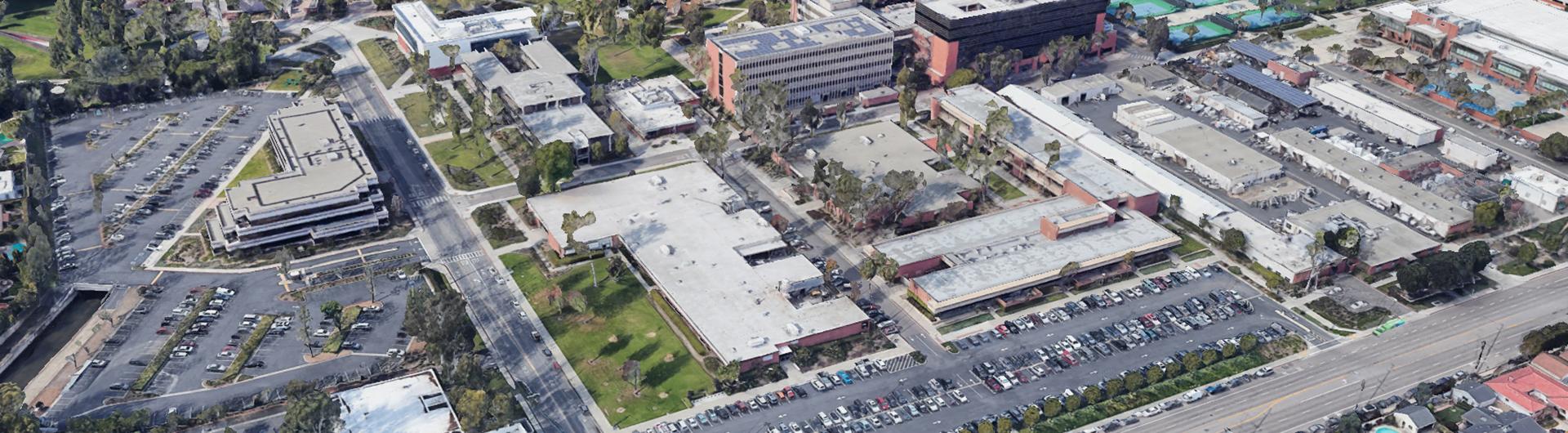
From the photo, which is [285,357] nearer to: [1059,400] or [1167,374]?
[1059,400]

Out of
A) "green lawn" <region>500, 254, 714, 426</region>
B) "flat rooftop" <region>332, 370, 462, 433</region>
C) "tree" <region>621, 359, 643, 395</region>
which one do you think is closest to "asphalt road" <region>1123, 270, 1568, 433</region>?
"green lawn" <region>500, 254, 714, 426</region>

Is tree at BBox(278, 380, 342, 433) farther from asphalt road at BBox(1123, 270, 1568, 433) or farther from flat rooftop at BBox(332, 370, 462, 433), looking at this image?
asphalt road at BBox(1123, 270, 1568, 433)

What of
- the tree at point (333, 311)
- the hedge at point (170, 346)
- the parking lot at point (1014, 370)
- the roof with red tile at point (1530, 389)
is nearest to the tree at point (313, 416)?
the tree at point (333, 311)

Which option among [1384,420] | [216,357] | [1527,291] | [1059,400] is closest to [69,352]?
[216,357]

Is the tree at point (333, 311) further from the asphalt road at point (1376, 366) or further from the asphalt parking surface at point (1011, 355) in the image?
the asphalt road at point (1376, 366)

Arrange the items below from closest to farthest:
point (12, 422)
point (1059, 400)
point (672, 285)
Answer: point (12, 422), point (1059, 400), point (672, 285)

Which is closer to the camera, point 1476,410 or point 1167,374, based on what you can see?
point 1476,410

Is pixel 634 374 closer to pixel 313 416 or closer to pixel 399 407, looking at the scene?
pixel 399 407
